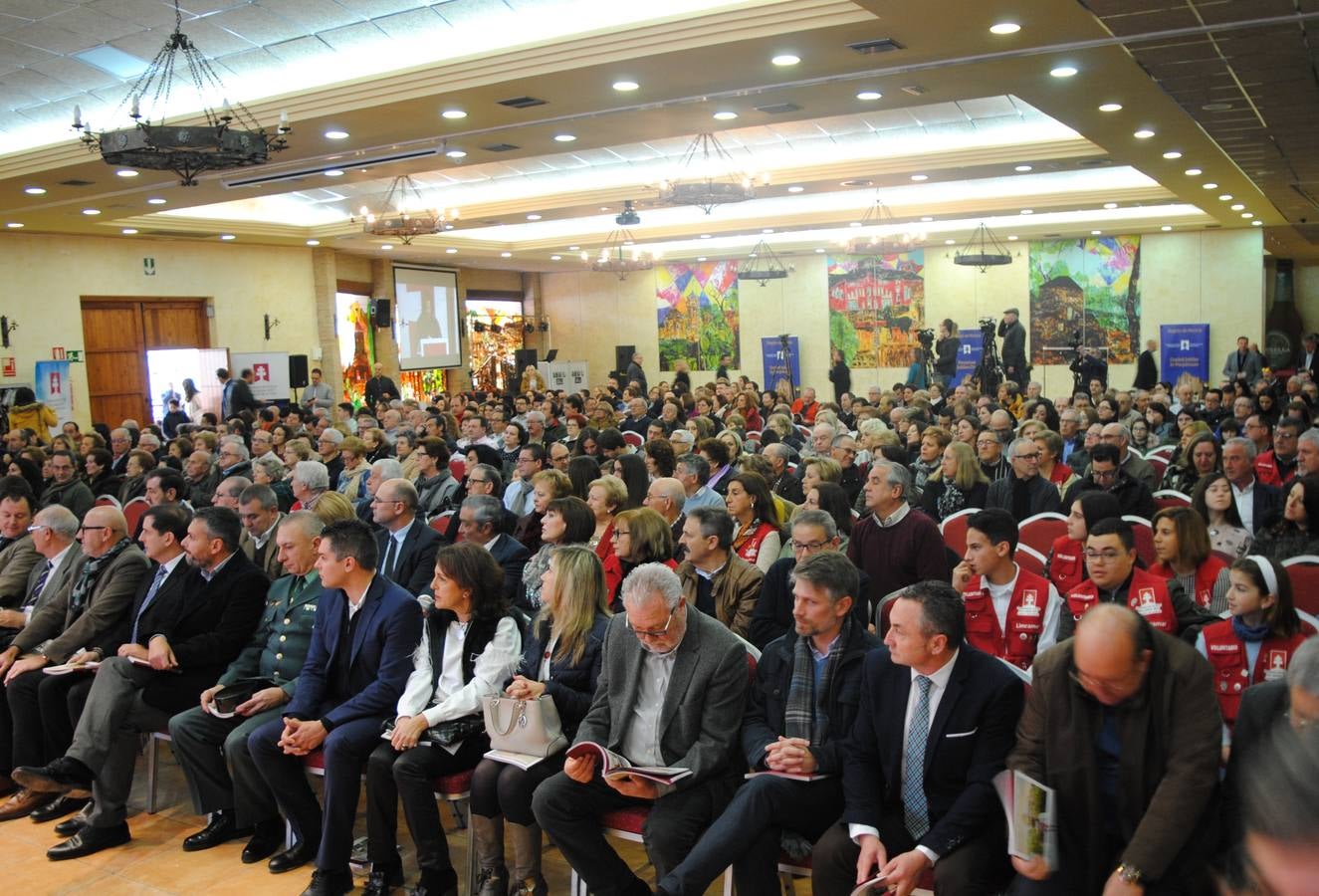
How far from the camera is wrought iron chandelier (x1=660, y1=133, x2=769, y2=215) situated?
11.4 metres

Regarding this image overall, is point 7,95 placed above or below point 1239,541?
above

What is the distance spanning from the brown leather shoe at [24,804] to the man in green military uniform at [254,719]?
2.91 ft

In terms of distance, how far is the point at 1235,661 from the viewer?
372 centimetres

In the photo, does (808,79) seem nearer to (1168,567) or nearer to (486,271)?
(1168,567)

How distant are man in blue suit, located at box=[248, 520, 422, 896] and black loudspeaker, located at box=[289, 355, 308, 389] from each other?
49.2 ft

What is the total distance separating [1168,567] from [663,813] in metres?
2.66

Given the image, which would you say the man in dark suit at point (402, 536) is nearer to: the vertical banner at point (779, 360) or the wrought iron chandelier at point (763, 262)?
the wrought iron chandelier at point (763, 262)

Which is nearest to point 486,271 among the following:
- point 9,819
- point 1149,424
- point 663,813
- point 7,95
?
point 7,95

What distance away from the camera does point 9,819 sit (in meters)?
5.03

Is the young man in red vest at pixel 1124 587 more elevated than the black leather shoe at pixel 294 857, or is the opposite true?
the young man in red vest at pixel 1124 587

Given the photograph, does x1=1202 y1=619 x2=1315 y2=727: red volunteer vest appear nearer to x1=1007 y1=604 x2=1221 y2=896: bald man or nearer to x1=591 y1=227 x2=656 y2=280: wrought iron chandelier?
x1=1007 y1=604 x2=1221 y2=896: bald man

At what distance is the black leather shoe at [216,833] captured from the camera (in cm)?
462

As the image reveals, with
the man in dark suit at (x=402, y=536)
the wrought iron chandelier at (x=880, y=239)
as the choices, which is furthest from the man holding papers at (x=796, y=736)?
the wrought iron chandelier at (x=880, y=239)

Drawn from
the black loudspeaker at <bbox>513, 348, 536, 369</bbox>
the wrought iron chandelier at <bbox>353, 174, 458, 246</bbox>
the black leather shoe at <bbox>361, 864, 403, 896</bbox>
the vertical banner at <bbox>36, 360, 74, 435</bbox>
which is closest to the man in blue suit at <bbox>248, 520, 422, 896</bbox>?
the black leather shoe at <bbox>361, 864, 403, 896</bbox>
